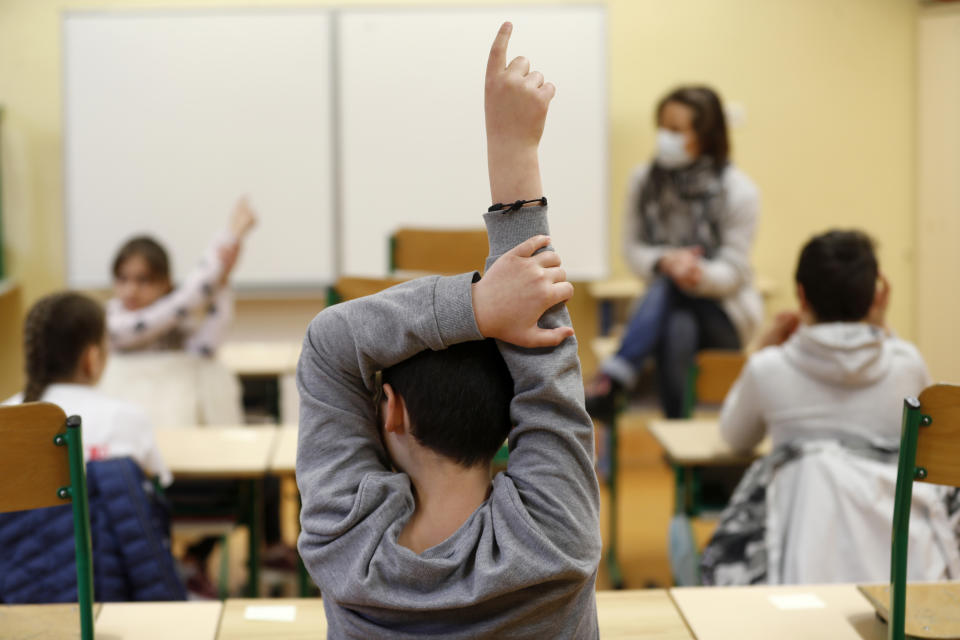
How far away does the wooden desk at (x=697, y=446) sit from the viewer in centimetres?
234

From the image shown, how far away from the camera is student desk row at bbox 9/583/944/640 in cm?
133

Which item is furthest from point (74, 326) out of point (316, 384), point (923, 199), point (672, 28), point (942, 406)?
point (923, 199)

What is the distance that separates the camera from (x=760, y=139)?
5035 millimetres

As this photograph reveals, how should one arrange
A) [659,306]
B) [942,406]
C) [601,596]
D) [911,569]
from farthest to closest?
[659,306], [911,569], [601,596], [942,406]

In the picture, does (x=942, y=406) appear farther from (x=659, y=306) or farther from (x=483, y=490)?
(x=659, y=306)

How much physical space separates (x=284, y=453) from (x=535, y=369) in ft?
5.20

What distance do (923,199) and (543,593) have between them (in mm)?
4749

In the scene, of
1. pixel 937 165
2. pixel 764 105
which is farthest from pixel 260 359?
pixel 937 165

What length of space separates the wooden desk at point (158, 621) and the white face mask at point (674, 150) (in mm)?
2579

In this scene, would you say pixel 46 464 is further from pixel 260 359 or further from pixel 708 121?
pixel 708 121

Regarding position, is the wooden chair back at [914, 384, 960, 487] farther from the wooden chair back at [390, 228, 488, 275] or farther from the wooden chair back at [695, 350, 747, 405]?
the wooden chair back at [695, 350, 747, 405]

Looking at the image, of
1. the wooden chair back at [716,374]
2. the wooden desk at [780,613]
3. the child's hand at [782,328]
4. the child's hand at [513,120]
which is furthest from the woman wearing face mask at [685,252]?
the child's hand at [513,120]

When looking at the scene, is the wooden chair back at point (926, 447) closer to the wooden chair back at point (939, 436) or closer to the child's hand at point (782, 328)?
the wooden chair back at point (939, 436)

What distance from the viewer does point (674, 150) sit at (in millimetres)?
3564
